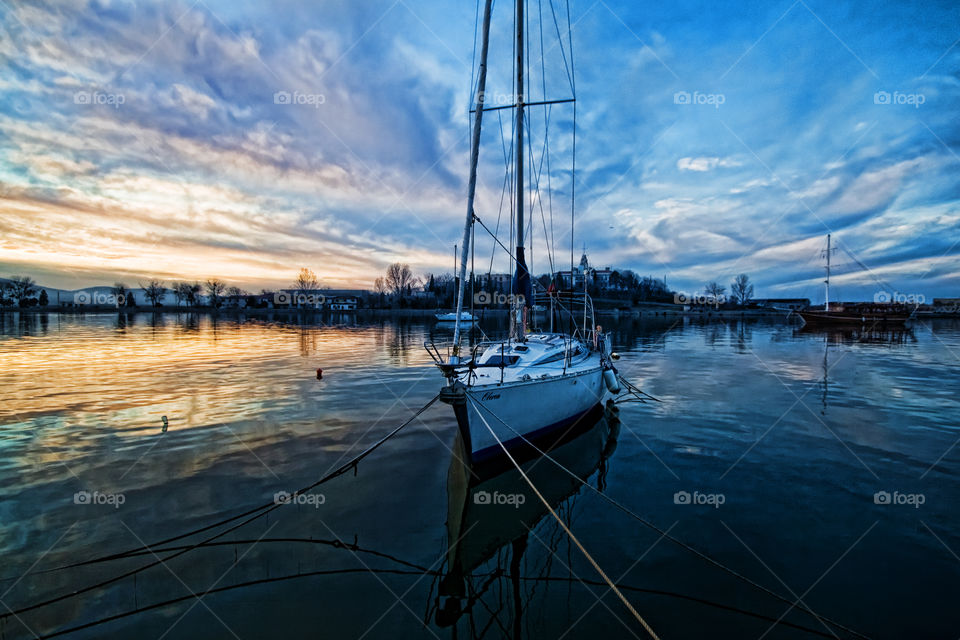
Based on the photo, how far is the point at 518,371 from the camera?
34.4 ft

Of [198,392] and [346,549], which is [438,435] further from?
[198,392]

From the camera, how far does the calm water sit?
5.25m

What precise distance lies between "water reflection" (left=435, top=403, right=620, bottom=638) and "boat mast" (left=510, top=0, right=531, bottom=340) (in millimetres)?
3740

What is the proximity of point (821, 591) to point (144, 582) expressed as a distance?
9168mm

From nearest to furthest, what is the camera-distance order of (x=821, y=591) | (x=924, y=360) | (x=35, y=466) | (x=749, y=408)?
(x=821, y=591) < (x=35, y=466) < (x=749, y=408) < (x=924, y=360)

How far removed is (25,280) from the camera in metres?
151

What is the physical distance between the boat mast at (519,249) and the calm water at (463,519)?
4016 millimetres

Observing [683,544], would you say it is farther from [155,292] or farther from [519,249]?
[155,292]

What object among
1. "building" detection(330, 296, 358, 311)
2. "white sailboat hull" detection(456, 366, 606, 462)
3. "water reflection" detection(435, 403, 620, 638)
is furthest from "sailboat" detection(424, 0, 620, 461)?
→ "building" detection(330, 296, 358, 311)

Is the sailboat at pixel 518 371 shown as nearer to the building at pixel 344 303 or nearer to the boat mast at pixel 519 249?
the boat mast at pixel 519 249

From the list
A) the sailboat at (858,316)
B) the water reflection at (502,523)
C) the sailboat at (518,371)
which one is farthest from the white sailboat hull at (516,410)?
the sailboat at (858,316)

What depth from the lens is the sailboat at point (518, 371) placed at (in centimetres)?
884

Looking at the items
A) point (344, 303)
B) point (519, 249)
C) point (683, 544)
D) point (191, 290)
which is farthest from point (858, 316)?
point (191, 290)

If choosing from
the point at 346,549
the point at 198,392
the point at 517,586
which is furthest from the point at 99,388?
the point at 517,586
